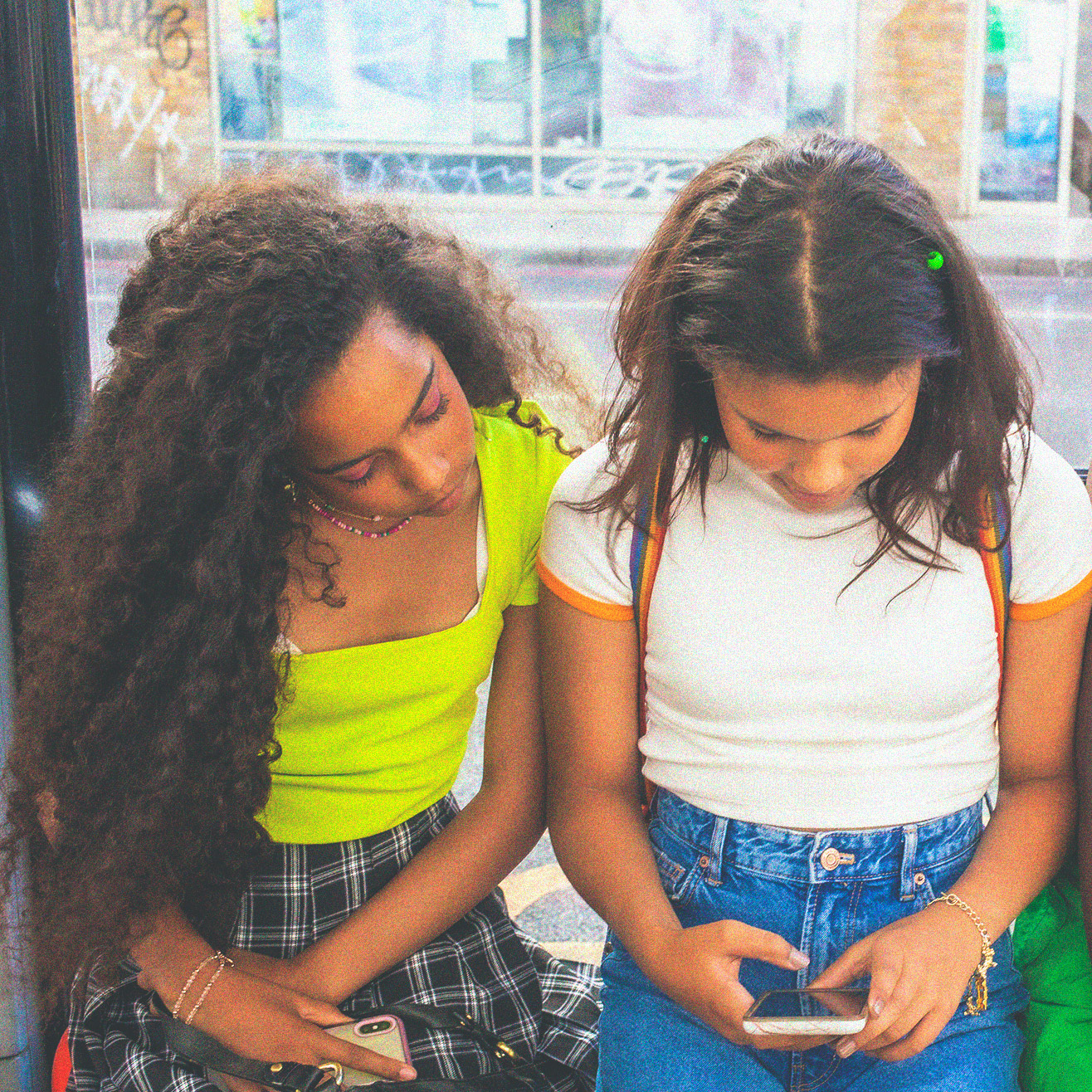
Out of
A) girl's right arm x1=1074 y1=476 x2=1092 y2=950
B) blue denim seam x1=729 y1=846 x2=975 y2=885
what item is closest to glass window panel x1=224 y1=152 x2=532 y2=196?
girl's right arm x1=1074 y1=476 x2=1092 y2=950

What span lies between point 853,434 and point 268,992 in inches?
36.4

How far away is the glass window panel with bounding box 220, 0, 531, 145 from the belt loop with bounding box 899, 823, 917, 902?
1.40 meters

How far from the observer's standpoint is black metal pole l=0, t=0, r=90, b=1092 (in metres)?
1.49

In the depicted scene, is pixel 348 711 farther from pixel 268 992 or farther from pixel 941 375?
pixel 941 375

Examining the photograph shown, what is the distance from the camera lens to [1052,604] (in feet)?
4.15

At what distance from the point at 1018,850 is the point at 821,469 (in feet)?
1.69

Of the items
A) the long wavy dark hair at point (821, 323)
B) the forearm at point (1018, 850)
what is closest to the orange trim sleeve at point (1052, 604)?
the long wavy dark hair at point (821, 323)

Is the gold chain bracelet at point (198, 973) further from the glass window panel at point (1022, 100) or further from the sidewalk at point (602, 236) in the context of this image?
the glass window panel at point (1022, 100)

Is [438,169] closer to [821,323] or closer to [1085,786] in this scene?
[821,323]

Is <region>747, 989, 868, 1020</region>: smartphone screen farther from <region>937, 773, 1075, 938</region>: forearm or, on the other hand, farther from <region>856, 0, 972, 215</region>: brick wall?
<region>856, 0, 972, 215</region>: brick wall

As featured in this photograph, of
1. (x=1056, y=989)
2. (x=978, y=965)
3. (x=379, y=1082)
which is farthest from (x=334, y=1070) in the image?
(x=1056, y=989)

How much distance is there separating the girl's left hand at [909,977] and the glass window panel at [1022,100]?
1389 mm

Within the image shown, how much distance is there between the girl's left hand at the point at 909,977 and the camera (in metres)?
1.13

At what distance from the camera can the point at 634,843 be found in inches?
53.2
